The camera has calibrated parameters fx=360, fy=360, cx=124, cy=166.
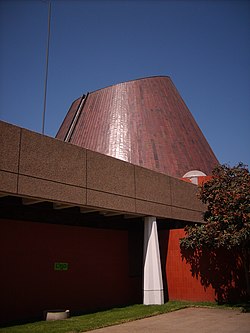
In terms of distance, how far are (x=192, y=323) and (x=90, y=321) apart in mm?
2769

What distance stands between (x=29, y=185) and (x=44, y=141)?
1.35m

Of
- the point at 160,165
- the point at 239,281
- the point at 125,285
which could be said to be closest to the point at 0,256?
the point at 125,285

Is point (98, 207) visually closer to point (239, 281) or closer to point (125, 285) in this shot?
point (125, 285)

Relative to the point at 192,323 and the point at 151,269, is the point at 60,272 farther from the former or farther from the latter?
the point at 192,323

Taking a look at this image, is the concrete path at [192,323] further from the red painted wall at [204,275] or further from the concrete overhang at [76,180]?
the concrete overhang at [76,180]

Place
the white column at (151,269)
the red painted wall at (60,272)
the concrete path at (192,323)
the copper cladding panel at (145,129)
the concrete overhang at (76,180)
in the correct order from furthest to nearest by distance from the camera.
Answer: the copper cladding panel at (145,129), the white column at (151,269), the red painted wall at (60,272), the concrete overhang at (76,180), the concrete path at (192,323)

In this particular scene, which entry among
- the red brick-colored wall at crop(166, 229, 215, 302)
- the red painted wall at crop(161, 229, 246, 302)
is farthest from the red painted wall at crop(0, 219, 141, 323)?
the red painted wall at crop(161, 229, 246, 302)

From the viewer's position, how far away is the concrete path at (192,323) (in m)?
8.49

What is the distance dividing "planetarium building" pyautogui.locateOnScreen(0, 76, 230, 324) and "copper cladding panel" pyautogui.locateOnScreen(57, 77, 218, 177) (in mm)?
8154

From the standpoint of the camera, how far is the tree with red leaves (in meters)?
12.1

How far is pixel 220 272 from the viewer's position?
13992mm

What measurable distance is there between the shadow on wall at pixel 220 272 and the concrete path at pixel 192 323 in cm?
239

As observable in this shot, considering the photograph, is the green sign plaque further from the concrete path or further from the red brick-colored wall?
the red brick-colored wall

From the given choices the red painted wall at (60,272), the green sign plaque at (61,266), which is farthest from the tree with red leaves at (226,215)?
the green sign plaque at (61,266)
